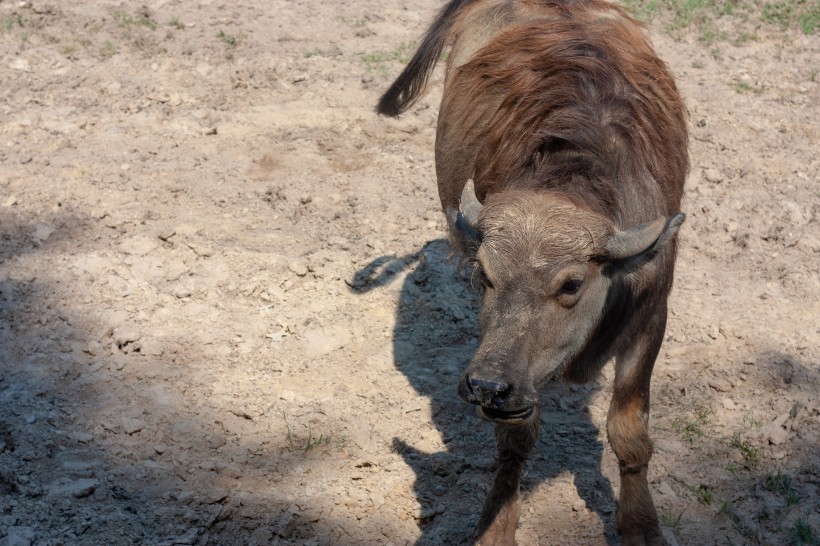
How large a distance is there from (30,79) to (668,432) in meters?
6.64

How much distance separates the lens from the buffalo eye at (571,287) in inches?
160

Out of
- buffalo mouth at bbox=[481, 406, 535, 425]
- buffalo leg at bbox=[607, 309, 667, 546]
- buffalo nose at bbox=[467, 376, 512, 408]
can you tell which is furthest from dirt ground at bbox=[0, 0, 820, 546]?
buffalo nose at bbox=[467, 376, 512, 408]

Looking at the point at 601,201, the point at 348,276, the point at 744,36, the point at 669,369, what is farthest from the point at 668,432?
the point at 744,36

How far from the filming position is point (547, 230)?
4027 millimetres

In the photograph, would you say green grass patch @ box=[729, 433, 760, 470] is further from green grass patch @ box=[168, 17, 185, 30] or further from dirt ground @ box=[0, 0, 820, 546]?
green grass patch @ box=[168, 17, 185, 30]

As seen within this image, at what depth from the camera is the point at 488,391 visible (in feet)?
12.6

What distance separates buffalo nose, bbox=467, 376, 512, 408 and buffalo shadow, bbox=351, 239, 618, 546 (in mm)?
918

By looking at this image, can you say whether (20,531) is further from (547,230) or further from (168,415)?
(547,230)

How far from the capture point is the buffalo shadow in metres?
5.16

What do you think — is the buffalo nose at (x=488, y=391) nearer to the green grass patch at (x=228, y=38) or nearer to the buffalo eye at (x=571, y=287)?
the buffalo eye at (x=571, y=287)

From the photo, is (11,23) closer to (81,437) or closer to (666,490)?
(81,437)

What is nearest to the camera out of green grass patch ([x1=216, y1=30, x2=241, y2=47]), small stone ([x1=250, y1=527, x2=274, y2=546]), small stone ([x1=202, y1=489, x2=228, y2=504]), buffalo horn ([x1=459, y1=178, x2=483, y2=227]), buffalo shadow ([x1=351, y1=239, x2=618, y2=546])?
buffalo horn ([x1=459, y1=178, x2=483, y2=227])

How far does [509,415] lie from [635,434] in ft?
3.94

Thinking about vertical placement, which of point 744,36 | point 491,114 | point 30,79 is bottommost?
point 30,79
